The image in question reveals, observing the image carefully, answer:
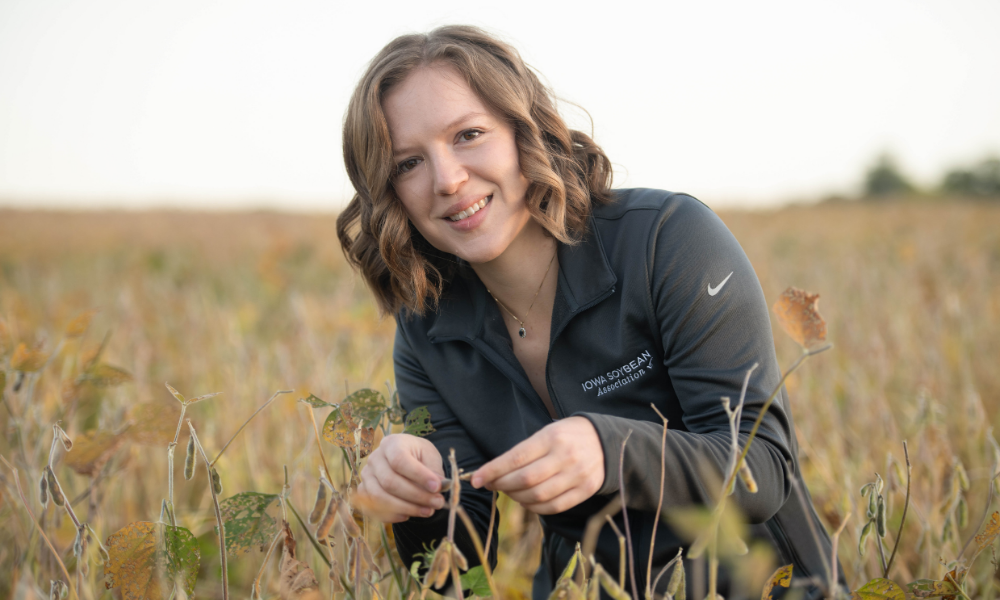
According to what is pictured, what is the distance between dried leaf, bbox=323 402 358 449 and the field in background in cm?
8

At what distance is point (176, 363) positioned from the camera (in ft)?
11.8

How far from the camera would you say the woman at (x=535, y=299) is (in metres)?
1.11

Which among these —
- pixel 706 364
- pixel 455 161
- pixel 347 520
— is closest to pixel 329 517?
pixel 347 520

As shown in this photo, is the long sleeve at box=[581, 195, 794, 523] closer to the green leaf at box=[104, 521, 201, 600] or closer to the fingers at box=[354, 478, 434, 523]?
the fingers at box=[354, 478, 434, 523]

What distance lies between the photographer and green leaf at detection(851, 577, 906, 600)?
0.84m

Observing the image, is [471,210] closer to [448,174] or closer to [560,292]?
[448,174]

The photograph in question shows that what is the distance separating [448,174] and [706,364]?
0.65m

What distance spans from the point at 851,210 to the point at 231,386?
43.2ft

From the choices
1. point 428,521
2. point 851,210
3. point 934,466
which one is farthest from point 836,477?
point 851,210

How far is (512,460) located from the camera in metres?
0.78

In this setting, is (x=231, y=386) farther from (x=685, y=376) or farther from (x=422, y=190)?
(x=685, y=376)

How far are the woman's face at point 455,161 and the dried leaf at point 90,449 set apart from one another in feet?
2.49

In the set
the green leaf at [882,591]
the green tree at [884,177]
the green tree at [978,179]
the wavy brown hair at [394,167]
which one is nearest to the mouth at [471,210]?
the wavy brown hair at [394,167]

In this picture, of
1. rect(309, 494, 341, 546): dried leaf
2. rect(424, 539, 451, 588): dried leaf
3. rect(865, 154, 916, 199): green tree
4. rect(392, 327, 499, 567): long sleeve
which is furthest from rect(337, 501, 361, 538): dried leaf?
rect(865, 154, 916, 199): green tree
